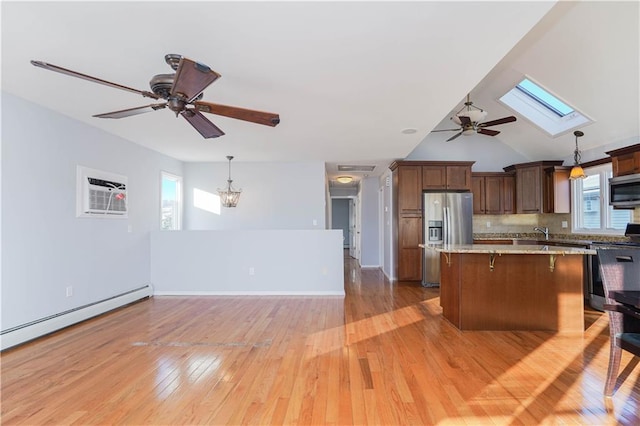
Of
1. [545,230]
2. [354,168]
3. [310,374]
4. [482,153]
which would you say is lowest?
[310,374]

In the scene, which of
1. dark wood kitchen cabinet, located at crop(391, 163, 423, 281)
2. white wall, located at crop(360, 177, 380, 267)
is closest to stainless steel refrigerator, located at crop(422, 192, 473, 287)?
dark wood kitchen cabinet, located at crop(391, 163, 423, 281)

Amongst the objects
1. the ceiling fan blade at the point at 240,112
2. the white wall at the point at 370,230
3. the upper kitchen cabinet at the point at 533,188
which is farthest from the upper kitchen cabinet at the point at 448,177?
the ceiling fan blade at the point at 240,112

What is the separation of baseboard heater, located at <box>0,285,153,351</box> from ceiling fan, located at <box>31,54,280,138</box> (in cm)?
227

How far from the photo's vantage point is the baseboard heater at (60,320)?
9.95ft

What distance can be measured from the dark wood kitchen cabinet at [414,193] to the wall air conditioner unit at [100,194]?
A: 14.8ft

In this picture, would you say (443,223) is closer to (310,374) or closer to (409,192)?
(409,192)

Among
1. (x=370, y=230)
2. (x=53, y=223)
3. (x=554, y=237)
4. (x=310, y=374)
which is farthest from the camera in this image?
(x=370, y=230)

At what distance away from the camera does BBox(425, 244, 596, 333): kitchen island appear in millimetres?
3443

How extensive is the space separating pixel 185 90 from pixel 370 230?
22.3 feet

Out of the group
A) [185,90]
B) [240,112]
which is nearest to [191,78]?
[185,90]

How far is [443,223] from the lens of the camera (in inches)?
231

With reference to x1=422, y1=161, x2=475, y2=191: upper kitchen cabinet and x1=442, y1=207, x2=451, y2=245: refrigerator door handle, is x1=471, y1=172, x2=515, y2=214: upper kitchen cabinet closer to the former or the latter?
x1=422, y1=161, x2=475, y2=191: upper kitchen cabinet

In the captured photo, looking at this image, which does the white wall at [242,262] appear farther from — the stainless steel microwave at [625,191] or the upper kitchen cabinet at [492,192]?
the stainless steel microwave at [625,191]

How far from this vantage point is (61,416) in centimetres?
199
